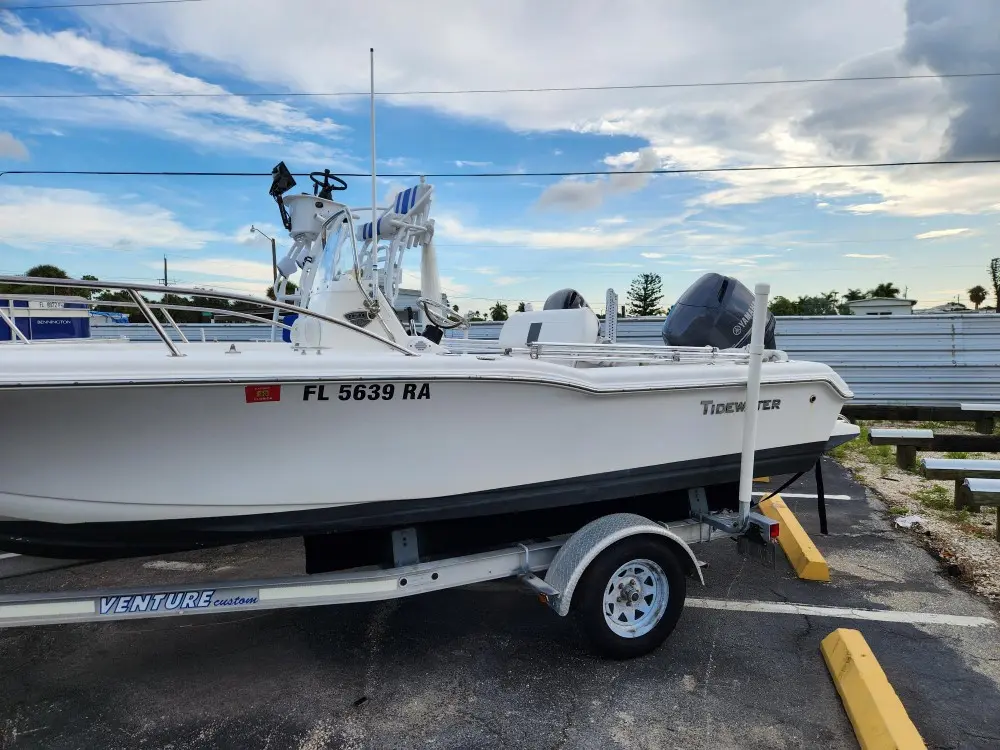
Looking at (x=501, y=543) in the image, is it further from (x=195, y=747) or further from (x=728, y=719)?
(x=195, y=747)

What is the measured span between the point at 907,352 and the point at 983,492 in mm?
6679

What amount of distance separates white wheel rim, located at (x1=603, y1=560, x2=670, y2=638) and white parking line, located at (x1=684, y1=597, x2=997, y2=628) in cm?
70

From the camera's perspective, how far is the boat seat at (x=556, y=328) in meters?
4.99

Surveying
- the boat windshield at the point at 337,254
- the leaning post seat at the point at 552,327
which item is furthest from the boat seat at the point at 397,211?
Answer: the leaning post seat at the point at 552,327

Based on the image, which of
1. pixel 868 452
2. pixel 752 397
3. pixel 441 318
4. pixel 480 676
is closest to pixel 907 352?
pixel 868 452

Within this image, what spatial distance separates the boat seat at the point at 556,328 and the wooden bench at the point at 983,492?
9.60 ft

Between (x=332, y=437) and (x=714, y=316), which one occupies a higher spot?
(x=714, y=316)

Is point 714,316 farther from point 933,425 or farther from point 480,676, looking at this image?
point 933,425

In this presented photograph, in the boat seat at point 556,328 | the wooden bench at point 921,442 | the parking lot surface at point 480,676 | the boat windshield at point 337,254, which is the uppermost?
the boat windshield at point 337,254

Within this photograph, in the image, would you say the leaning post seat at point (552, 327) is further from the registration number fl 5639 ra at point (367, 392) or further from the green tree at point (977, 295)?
the green tree at point (977, 295)

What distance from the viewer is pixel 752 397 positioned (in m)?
3.50

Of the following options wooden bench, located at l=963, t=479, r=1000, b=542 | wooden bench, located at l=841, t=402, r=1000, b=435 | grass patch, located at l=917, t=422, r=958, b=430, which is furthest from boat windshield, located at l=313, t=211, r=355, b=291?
grass patch, located at l=917, t=422, r=958, b=430

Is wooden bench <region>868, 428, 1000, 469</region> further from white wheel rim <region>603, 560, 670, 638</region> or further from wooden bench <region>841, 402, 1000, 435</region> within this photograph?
white wheel rim <region>603, 560, 670, 638</region>

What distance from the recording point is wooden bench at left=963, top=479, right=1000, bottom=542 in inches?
182
